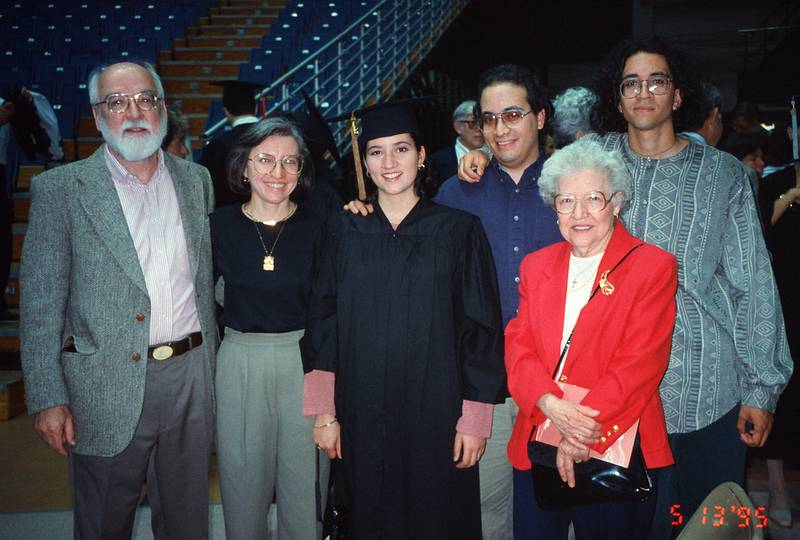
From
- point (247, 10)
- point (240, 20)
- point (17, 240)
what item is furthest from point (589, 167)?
point (247, 10)

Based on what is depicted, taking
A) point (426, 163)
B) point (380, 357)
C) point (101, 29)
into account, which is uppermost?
point (101, 29)

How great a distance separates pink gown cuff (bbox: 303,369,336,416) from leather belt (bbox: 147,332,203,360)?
0.45m

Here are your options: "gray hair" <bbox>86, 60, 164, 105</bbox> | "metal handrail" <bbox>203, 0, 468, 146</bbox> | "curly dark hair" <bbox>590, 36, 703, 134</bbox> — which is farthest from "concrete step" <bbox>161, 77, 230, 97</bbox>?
"curly dark hair" <bbox>590, 36, 703, 134</bbox>

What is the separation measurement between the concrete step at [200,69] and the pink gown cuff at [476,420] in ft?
26.1

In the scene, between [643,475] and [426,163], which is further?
[426,163]

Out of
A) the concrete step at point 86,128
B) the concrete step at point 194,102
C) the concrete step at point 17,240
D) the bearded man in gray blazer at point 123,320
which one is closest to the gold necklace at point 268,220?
the bearded man in gray blazer at point 123,320

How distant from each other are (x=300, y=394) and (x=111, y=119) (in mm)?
1032

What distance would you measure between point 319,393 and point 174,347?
50cm

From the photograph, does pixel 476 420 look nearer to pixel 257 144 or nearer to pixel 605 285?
pixel 605 285

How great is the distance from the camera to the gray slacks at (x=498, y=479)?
1.88 m

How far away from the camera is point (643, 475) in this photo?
4.89ft

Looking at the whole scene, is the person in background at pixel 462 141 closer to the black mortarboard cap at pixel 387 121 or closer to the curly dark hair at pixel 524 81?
the curly dark hair at pixel 524 81

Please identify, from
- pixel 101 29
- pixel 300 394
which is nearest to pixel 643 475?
pixel 300 394

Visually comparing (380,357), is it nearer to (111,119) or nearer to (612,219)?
(612,219)
